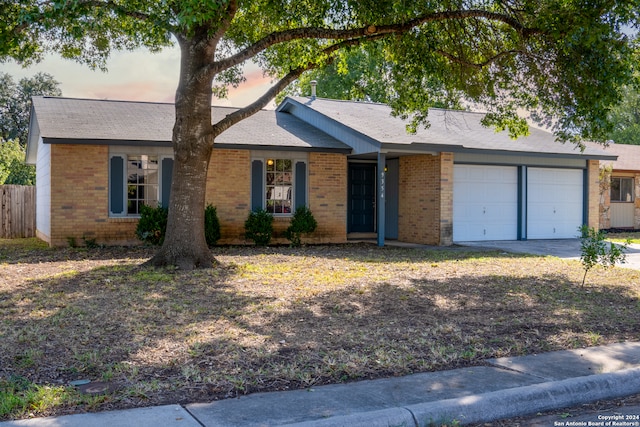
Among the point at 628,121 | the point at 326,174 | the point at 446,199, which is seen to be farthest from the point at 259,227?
the point at 628,121

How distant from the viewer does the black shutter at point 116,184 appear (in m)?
15.5

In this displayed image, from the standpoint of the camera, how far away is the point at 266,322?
23.9ft

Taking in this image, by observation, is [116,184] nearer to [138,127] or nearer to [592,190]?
[138,127]

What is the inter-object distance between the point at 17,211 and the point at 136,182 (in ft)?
25.8

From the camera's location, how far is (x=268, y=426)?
4.15 metres

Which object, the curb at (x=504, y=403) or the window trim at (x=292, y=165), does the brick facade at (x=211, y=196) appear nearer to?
the window trim at (x=292, y=165)

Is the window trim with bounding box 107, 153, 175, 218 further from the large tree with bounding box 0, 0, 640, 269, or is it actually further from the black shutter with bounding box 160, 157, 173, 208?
the large tree with bounding box 0, 0, 640, 269

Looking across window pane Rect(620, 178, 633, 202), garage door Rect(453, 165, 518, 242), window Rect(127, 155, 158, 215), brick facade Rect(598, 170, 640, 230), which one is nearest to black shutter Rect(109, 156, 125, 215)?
window Rect(127, 155, 158, 215)

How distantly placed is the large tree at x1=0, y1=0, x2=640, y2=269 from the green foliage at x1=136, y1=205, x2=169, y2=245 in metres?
3.97

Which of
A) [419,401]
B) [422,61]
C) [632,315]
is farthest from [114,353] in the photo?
[422,61]

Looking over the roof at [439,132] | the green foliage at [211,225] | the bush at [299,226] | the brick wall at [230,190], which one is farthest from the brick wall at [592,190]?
the green foliage at [211,225]

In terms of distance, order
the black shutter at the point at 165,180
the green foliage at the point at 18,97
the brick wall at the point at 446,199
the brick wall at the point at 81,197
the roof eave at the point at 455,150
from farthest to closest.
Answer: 1. the green foliage at the point at 18,97
2. the brick wall at the point at 446,199
3. the black shutter at the point at 165,180
4. the roof eave at the point at 455,150
5. the brick wall at the point at 81,197

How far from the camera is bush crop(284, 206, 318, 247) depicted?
16766mm

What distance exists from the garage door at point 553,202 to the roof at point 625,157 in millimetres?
4256
